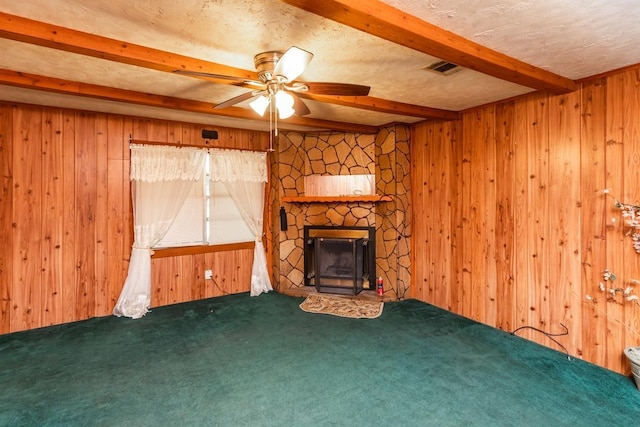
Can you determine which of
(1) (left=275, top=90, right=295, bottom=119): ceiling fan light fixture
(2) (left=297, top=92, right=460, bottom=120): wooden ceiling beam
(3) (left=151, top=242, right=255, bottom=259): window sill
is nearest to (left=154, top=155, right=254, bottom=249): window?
(3) (left=151, top=242, right=255, bottom=259): window sill

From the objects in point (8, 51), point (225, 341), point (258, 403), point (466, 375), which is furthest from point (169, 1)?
point (466, 375)

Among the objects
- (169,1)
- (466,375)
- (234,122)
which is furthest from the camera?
(234,122)

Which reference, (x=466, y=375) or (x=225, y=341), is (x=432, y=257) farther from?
(x=225, y=341)

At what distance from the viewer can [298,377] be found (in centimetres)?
268

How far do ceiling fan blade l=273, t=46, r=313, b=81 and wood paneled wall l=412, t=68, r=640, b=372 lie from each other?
2619mm

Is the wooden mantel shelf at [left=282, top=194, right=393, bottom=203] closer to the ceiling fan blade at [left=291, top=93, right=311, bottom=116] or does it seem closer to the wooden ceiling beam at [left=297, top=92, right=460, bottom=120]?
the wooden ceiling beam at [left=297, top=92, right=460, bottom=120]

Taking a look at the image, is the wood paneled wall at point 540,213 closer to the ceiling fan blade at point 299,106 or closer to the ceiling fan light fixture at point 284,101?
the ceiling fan blade at point 299,106

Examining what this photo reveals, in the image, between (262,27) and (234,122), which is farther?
(234,122)

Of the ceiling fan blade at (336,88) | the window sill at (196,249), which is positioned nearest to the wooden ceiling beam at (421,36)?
the ceiling fan blade at (336,88)

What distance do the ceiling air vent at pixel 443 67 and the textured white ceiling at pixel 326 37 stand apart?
0.07 m

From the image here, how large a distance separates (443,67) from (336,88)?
1006 millimetres

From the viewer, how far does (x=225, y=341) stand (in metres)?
3.37

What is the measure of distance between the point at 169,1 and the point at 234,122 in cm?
279

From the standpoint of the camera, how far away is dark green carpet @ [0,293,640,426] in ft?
7.25
